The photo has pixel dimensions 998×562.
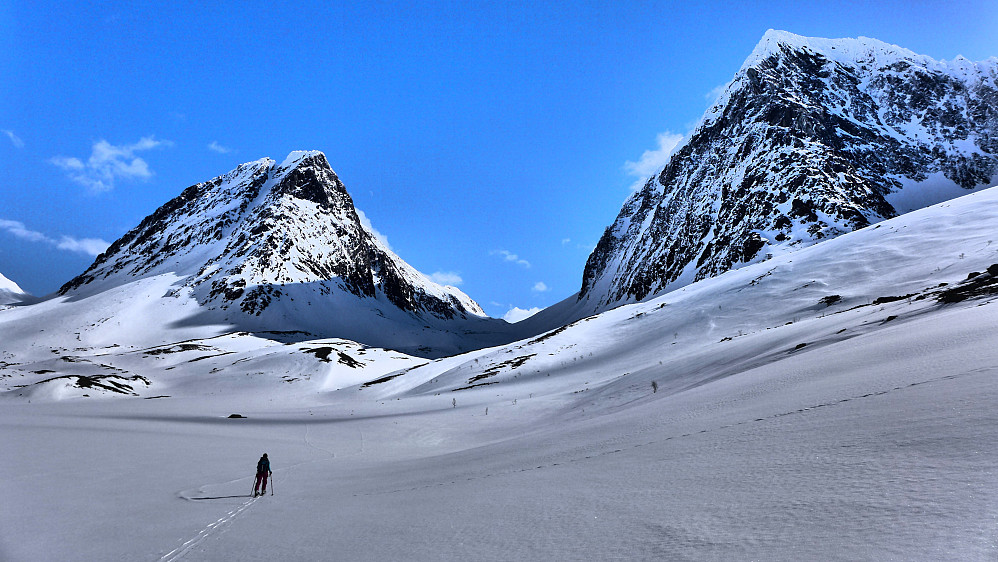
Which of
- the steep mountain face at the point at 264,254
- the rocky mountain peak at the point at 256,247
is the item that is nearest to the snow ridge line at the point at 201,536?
the steep mountain face at the point at 264,254

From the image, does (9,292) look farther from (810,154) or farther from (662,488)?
(810,154)

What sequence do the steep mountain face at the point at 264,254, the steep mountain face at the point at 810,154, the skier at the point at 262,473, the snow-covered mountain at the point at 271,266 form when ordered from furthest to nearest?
the steep mountain face at the point at 264,254 → the snow-covered mountain at the point at 271,266 → the steep mountain face at the point at 810,154 → the skier at the point at 262,473

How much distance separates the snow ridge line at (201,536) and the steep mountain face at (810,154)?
248 ft

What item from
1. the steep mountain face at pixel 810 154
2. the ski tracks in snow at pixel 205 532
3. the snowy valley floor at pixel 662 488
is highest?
the steep mountain face at pixel 810 154

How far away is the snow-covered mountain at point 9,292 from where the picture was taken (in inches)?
6593

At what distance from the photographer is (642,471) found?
657cm

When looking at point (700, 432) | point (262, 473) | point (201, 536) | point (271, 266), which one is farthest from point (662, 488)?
point (271, 266)

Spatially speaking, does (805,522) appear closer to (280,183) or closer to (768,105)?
(768,105)

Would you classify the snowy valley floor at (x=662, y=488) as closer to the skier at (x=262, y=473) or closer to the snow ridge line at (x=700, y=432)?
the snow ridge line at (x=700, y=432)

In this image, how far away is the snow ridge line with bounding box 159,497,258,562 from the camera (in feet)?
23.8

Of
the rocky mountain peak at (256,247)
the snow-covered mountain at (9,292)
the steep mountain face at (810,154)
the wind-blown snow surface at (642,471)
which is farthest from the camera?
the snow-covered mountain at (9,292)

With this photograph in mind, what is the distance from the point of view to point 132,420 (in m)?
29.9

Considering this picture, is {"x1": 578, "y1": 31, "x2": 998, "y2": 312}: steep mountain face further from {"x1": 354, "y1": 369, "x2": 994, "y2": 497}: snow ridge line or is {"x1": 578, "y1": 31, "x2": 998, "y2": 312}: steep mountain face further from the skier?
the skier

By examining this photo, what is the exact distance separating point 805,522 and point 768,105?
425 ft
